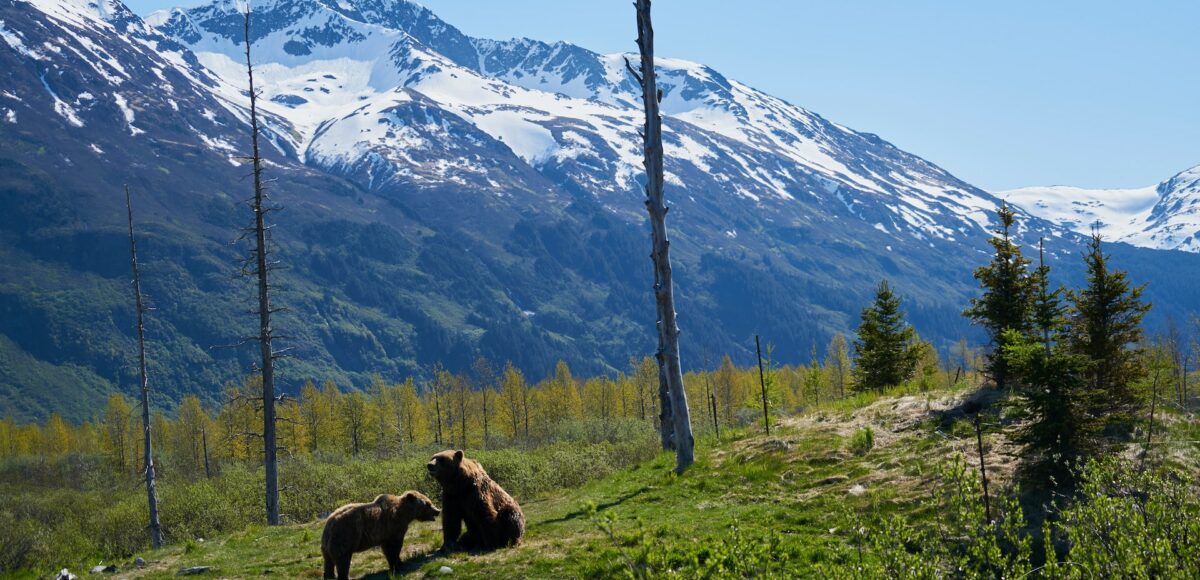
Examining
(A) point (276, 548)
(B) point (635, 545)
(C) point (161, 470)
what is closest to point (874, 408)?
(B) point (635, 545)

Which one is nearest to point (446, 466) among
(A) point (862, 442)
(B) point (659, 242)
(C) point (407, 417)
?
(A) point (862, 442)

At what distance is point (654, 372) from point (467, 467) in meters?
109

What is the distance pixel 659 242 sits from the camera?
24.1 meters

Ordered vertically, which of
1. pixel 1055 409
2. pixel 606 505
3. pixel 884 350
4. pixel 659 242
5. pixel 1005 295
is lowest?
pixel 606 505

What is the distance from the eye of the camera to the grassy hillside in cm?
1389

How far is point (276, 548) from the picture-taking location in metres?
19.5

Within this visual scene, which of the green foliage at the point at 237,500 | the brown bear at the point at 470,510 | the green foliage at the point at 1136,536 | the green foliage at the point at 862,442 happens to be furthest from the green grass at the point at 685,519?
the green foliage at the point at 237,500

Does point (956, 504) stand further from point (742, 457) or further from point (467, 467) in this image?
point (742, 457)

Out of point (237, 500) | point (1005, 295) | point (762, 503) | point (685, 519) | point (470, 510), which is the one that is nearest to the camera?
point (470, 510)

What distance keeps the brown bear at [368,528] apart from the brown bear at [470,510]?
0.62 meters

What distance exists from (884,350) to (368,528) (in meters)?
29.4

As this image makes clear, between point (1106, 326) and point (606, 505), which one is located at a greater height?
point (1106, 326)

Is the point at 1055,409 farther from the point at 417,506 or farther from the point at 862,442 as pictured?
the point at 417,506

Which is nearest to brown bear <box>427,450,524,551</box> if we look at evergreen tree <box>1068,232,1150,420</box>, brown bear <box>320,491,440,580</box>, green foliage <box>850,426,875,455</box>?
brown bear <box>320,491,440,580</box>
